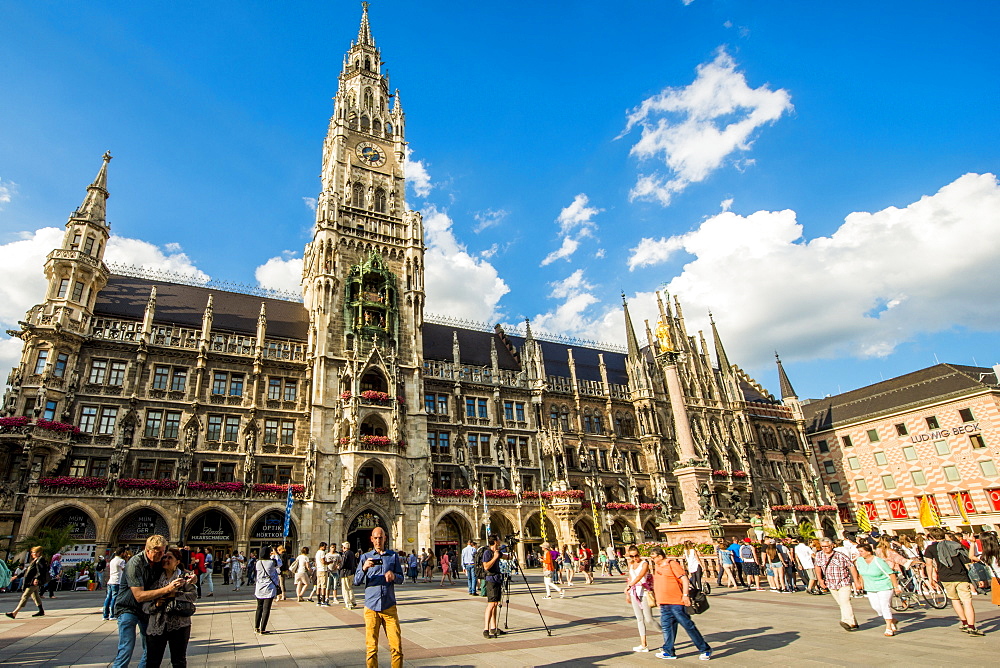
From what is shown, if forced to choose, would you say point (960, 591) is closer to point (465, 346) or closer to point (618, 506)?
point (618, 506)

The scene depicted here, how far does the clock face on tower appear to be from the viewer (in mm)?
48125

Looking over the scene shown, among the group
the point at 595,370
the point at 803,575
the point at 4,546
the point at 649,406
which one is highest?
the point at 595,370

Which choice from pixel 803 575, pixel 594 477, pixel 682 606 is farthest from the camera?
pixel 594 477

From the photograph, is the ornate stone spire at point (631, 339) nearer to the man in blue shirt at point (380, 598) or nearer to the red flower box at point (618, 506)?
the red flower box at point (618, 506)

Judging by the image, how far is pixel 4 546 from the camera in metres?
26.5

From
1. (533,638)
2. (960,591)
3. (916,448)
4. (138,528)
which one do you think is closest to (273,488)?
(138,528)

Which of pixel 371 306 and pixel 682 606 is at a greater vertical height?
pixel 371 306

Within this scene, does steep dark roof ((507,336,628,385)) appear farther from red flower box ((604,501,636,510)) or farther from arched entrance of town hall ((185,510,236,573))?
arched entrance of town hall ((185,510,236,573))

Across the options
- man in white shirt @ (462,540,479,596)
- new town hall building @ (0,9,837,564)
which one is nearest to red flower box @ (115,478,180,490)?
new town hall building @ (0,9,837,564)

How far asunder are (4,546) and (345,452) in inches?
636

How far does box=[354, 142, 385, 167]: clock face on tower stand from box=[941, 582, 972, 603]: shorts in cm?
4672

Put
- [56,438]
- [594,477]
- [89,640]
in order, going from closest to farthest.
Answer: [89,640], [56,438], [594,477]

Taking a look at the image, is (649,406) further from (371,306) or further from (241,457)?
(241,457)

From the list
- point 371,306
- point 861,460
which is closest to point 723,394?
point 861,460
